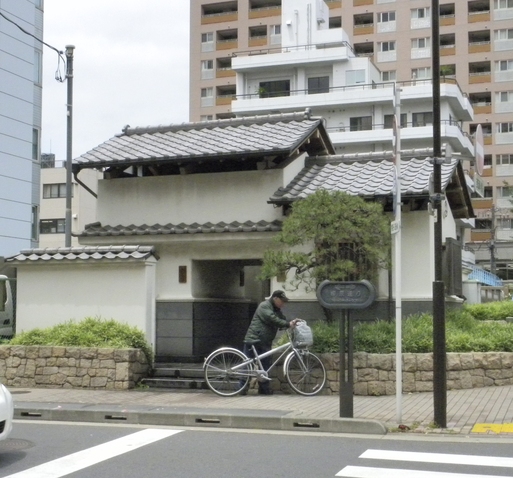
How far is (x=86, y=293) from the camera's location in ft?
53.5

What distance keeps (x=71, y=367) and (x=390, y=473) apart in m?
8.53

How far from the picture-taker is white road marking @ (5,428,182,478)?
8.36 meters

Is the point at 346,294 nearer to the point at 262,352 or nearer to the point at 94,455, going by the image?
the point at 262,352

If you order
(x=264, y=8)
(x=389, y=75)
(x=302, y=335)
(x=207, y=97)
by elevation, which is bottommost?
(x=302, y=335)

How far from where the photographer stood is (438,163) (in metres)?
10.9

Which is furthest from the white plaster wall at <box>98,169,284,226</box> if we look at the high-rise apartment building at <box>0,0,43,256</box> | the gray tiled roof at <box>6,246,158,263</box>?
the high-rise apartment building at <box>0,0,43,256</box>

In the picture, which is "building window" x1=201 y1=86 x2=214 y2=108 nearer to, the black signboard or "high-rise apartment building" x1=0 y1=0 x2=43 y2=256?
"high-rise apartment building" x1=0 y1=0 x2=43 y2=256

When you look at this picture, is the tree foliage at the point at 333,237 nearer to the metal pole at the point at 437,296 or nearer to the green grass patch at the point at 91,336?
the green grass patch at the point at 91,336

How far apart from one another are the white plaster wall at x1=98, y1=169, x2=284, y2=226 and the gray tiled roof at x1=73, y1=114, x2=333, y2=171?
616 mm

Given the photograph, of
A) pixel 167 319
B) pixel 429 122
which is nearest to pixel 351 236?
pixel 167 319

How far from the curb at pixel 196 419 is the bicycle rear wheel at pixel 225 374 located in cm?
188

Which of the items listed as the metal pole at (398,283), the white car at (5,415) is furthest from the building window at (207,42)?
the white car at (5,415)

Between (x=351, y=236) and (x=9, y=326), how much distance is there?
9230mm

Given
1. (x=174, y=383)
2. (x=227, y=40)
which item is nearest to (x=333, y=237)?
(x=174, y=383)
